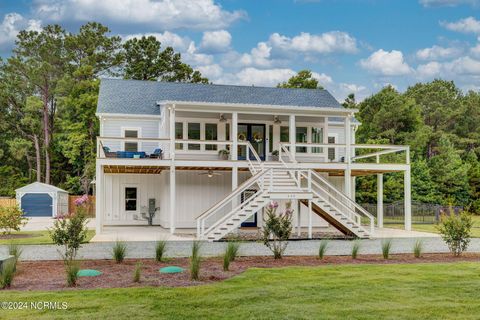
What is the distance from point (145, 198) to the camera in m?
31.2

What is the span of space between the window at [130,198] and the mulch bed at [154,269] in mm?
16626

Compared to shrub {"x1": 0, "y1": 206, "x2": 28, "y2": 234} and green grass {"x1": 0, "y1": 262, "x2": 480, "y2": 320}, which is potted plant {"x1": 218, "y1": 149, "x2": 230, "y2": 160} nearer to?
shrub {"x1": 0, "y1": 206, "x2": 28, "y2": 234}

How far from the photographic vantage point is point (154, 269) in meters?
12.9

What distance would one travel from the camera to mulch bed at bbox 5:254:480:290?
36.4ft

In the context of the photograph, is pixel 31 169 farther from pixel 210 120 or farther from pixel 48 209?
pixel 210 120

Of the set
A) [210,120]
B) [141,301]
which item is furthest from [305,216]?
[141,301]

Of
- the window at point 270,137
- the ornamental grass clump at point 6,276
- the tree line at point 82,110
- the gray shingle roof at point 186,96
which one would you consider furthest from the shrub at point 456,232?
the tree line at point 82,110

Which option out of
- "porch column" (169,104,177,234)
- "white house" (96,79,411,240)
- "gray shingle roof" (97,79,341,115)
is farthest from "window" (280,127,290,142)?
"porch column" (169,104,177,234)

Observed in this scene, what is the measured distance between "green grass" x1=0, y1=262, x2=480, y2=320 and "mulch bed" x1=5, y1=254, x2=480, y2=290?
0.64m

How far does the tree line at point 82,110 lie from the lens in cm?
4738

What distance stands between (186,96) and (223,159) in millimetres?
7035

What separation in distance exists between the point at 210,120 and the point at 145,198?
20.6 feet

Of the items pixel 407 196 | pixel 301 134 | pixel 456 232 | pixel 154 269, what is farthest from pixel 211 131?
pixel 154 269

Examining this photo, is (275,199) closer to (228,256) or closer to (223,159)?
(223,159)
